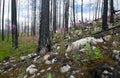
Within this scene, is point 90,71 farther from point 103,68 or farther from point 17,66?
point 17,66

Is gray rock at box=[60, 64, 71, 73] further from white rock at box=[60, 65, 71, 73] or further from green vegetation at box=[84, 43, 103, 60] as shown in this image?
green vegetation at box=[84, 43, 103, 60]

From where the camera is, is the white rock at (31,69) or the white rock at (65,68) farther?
the white rock at (31,69)

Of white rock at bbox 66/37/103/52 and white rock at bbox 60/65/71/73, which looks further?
white rock at bbox 66/37/103/52

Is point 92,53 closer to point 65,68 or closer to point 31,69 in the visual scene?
point 65,68

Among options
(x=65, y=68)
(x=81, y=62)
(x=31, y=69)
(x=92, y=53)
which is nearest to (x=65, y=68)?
(x=65, y=68)

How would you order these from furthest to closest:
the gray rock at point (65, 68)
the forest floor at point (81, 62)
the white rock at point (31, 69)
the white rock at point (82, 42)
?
1. the white rock at point (82, 42)
2. the white rock at point (31, 69)
3. the gray rock at point (65, 68)
4. the forest floor at point (81, 62)

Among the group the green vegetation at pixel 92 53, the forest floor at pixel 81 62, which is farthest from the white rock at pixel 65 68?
the green vegetation at pixel 92 53

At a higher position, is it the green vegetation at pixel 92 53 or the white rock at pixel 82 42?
the white rock at pixel 82 42

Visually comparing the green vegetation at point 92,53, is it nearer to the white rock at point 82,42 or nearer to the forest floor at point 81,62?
the forest floor at point 81,62

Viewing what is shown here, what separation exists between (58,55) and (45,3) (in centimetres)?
434

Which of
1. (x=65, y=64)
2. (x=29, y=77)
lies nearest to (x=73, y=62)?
(x=65, y=64)

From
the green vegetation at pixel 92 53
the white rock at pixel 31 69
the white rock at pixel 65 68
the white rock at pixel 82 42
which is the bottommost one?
the white rock at pixel 31 69

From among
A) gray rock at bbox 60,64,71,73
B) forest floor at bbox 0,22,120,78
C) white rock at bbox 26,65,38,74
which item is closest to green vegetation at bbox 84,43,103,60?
forest floor at bbox 0,22,120,78

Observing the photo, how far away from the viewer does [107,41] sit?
8133mm
